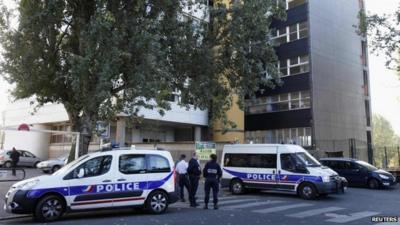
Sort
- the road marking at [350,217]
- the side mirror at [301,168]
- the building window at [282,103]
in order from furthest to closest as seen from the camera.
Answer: the building window at [282,103] → the side mirror at [301,168] → the road marking at [350,217]

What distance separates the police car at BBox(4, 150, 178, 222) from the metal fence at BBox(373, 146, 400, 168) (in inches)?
884

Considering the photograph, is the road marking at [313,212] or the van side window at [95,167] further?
the road marking at [313,212]

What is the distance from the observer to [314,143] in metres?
34.7

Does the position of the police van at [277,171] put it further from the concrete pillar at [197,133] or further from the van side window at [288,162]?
the concrete pillar at [197,133]

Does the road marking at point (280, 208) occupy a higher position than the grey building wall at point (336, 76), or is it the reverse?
the grey building wall at point (336, 76)

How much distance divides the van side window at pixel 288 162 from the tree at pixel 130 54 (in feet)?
13.7

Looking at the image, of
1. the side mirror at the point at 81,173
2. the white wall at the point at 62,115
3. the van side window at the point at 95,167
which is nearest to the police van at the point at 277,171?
the van side window at the point at 95,167

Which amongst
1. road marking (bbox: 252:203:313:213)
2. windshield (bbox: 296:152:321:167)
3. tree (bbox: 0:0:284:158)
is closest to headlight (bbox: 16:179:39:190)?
tree (bbox: 0:0:284:158)

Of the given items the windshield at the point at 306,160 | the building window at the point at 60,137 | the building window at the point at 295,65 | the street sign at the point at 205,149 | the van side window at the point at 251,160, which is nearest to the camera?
the windshield at the point at 306,160

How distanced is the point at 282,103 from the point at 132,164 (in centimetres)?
2795

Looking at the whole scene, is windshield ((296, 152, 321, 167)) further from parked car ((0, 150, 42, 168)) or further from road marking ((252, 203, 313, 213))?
parked car ((0, 150, 42, 168))

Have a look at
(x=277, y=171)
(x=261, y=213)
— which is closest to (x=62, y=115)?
(x=277, y=171)

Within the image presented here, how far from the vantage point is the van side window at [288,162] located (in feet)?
56.8

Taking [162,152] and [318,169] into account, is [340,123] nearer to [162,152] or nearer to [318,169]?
[318,169]
